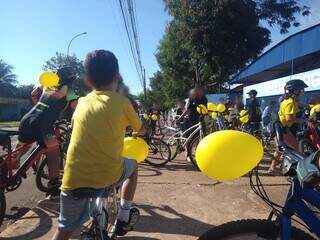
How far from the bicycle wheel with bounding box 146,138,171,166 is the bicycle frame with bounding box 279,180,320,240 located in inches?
280

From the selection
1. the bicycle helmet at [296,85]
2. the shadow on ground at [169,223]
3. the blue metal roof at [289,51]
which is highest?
the blue metal roof at [289,51]

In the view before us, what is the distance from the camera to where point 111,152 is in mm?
3254

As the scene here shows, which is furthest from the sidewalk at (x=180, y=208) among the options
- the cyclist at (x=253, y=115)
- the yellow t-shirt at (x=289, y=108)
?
the cyclist at (x=253, y=115)

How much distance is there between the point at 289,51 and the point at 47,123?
64.8 ft

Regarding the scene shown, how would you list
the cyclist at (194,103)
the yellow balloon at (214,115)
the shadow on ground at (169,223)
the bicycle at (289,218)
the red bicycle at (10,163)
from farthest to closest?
the cyclist at (194,103), the yellow balloon at (214,115), the red bicycle at (10,163), the shadow on ground at (169,223), the bicycle at (289,218)

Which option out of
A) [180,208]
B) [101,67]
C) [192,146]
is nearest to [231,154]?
[101,67]

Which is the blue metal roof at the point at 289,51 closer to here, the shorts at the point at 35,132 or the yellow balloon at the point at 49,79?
the yellow balloon at the point at 49,79

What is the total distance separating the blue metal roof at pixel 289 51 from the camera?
2092 centimetres

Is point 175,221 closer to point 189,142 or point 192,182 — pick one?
point 192,182

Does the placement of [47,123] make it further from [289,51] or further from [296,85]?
[289,51]

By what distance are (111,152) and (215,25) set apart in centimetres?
2495

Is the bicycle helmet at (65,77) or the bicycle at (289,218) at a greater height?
the bicycle helmet at (65,77)

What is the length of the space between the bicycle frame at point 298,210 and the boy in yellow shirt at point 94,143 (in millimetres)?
1259

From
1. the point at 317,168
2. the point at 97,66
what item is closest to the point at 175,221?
the point at 97,66
